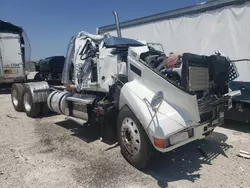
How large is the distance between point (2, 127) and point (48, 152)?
264cm

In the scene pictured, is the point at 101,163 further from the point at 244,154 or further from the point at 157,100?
the point at 244,154

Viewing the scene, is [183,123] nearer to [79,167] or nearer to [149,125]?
[149,125]

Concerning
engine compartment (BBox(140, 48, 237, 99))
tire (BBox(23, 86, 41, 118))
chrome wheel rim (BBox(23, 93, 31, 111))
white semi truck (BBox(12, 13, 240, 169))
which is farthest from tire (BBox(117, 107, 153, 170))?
chrome wheel rim (BBox(23, 93, 31, 111))

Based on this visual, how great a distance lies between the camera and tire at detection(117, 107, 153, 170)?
4125 mm

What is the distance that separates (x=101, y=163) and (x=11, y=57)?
36.3ft

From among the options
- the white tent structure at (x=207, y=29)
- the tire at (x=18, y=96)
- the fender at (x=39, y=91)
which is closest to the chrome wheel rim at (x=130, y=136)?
the white tent structure at (x=207, y=29)

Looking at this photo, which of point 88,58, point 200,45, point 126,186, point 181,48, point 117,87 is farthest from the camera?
point 181,48

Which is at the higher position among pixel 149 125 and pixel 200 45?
pixel 200 45

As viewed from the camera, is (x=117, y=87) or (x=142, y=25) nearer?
(x=117, y=87)

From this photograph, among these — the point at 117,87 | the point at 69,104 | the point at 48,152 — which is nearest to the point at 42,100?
the point at 69,104

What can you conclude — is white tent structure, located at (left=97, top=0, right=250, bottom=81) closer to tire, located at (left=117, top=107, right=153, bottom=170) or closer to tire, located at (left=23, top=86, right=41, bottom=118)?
tire, located at (left=117, top=107, right=153, bottom=170)

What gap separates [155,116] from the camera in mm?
3951

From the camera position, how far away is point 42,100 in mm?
7984

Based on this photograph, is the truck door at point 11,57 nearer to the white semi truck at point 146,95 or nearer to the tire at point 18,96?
the tire at point 18,96
